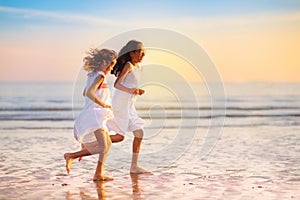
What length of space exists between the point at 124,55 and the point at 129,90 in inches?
21.3

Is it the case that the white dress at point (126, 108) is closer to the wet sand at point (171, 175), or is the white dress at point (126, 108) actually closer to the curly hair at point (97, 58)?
the curly hair at point (97, 58)

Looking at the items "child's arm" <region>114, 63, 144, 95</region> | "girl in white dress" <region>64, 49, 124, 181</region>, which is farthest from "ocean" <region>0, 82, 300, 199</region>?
"child's arm" <region>114, 63, 144, 95</region>

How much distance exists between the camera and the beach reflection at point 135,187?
18.8 feet

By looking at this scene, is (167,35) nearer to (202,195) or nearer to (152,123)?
(202,195)

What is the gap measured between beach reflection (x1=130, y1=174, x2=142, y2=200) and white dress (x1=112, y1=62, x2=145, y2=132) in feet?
2.16

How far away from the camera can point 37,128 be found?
47.0ft

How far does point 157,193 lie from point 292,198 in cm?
150

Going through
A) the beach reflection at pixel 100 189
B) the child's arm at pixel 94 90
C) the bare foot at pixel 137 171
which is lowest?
the beach reflection at pixel 100 189

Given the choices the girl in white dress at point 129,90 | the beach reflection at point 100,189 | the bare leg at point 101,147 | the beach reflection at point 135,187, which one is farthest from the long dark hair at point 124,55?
the beach reflection at point 100,189

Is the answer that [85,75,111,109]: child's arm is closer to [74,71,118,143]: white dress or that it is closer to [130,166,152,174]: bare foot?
[74,71,118,143]: white dress

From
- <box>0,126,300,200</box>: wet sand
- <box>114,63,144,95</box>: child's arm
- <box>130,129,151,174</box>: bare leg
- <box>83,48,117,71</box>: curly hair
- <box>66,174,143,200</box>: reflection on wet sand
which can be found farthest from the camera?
<box>130,129,151,174</box>: bare leg

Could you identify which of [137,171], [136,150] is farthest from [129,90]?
[137,171]

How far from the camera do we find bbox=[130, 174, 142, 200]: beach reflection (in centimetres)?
574

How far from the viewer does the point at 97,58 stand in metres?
6.68
